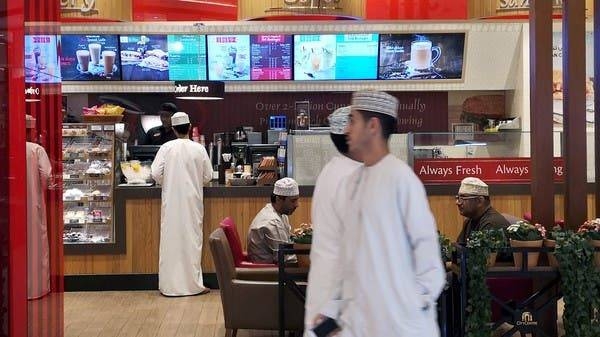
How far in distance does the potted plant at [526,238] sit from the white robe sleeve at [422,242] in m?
2.19

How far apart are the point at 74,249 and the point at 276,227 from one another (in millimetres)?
3124

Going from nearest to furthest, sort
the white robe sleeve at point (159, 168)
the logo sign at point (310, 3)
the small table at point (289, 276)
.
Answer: the small table at point (289, 276) < the white robe sleeve at point (159, 168) < the logo sign at point (310, 3)

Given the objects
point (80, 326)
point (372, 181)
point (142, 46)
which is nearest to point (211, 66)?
point (142, 46)

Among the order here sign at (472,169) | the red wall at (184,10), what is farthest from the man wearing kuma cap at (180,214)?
the order here sign at (472,169)

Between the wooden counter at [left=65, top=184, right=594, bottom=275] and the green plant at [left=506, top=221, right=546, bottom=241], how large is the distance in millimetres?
3246

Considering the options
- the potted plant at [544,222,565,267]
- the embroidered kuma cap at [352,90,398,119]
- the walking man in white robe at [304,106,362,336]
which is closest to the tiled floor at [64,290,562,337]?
the potted plant at [544,222,565,267]

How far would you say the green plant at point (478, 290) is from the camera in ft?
16.7

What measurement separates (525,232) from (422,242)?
2.33m

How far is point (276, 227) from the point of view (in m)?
→ 6.37

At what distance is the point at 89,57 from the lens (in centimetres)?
1062

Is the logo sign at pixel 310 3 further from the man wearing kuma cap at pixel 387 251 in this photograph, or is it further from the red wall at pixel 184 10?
the man wearing kuma cap at pixel 387 251

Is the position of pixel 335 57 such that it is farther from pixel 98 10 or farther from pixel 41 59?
pixel 41 59

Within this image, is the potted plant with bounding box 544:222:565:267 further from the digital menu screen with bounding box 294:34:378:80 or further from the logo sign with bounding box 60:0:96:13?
the logo sign with bounding box 60:0:96:13

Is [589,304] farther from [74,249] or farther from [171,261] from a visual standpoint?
[74,249]
